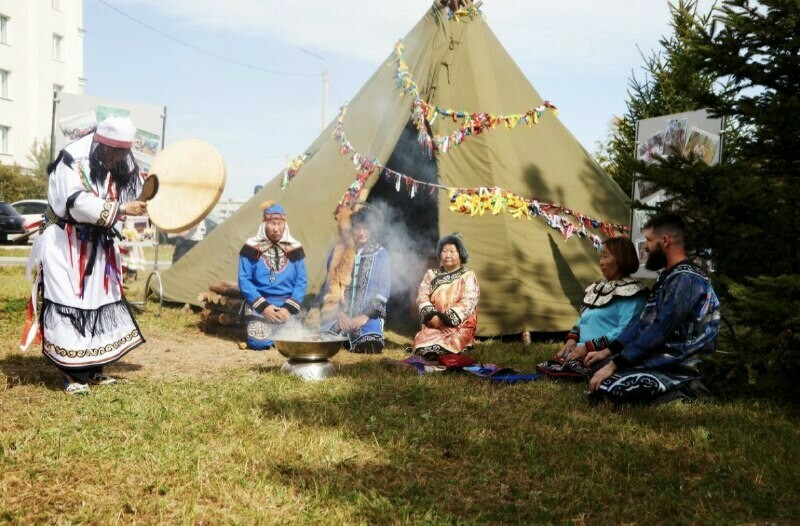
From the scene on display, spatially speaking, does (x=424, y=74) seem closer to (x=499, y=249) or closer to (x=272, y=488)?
(x=499, y=249)

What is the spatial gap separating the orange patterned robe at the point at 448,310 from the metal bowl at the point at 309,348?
2.97 ft

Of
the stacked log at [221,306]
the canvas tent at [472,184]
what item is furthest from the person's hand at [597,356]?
the stacked log at [221,306]

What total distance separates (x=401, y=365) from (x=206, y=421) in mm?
1901

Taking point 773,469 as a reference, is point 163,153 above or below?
above

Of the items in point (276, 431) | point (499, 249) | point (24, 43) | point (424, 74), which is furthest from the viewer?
point (24, 43)

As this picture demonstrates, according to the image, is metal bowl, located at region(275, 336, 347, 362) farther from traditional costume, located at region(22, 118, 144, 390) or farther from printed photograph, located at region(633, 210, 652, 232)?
printed photograph, located at region(633, 210, 652, 232)

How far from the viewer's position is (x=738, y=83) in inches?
179

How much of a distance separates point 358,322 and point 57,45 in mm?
28033

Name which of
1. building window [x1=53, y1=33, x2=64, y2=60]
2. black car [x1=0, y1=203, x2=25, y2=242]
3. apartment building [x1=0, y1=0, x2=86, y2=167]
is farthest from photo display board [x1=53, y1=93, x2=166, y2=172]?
building window [x1=53, y1=33, x2=64, y2=60]

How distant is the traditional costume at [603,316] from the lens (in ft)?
16.0

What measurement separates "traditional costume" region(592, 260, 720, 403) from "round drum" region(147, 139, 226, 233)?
10.0ft

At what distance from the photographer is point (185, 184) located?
543cm

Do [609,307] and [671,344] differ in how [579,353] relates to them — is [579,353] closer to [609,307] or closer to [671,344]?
[609,307]

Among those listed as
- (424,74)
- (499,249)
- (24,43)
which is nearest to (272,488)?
(499,249)
